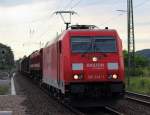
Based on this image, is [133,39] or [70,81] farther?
[133,39]

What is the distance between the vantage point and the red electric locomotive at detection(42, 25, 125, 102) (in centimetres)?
1764

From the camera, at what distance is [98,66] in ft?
58.6

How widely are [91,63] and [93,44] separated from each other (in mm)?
862

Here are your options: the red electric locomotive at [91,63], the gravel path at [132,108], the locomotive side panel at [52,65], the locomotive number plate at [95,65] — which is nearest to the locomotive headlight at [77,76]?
the red electric locomotive at [91,63]

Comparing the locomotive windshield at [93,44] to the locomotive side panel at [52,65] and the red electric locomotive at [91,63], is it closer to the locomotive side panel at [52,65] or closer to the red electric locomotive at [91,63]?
the red electric locomotive at [91,63]

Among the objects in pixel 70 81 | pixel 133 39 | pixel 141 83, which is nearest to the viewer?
pixel 70 81

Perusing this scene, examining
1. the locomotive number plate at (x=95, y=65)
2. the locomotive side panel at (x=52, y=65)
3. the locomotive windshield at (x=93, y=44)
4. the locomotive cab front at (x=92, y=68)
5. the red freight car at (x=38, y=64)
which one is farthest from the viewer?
the red freight car at (x=38, y=64)

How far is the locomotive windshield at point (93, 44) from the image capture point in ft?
59.8

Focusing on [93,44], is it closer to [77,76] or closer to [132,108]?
[77,76]

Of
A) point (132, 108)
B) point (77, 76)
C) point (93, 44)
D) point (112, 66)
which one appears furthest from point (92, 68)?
point (132, 108)

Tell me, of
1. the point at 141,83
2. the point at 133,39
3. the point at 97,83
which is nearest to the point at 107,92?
the point at 97,83

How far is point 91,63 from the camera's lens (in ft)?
58.5

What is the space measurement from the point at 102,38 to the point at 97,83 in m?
1.78

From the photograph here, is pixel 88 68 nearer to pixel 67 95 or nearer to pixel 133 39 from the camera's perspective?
pixel 67 95
